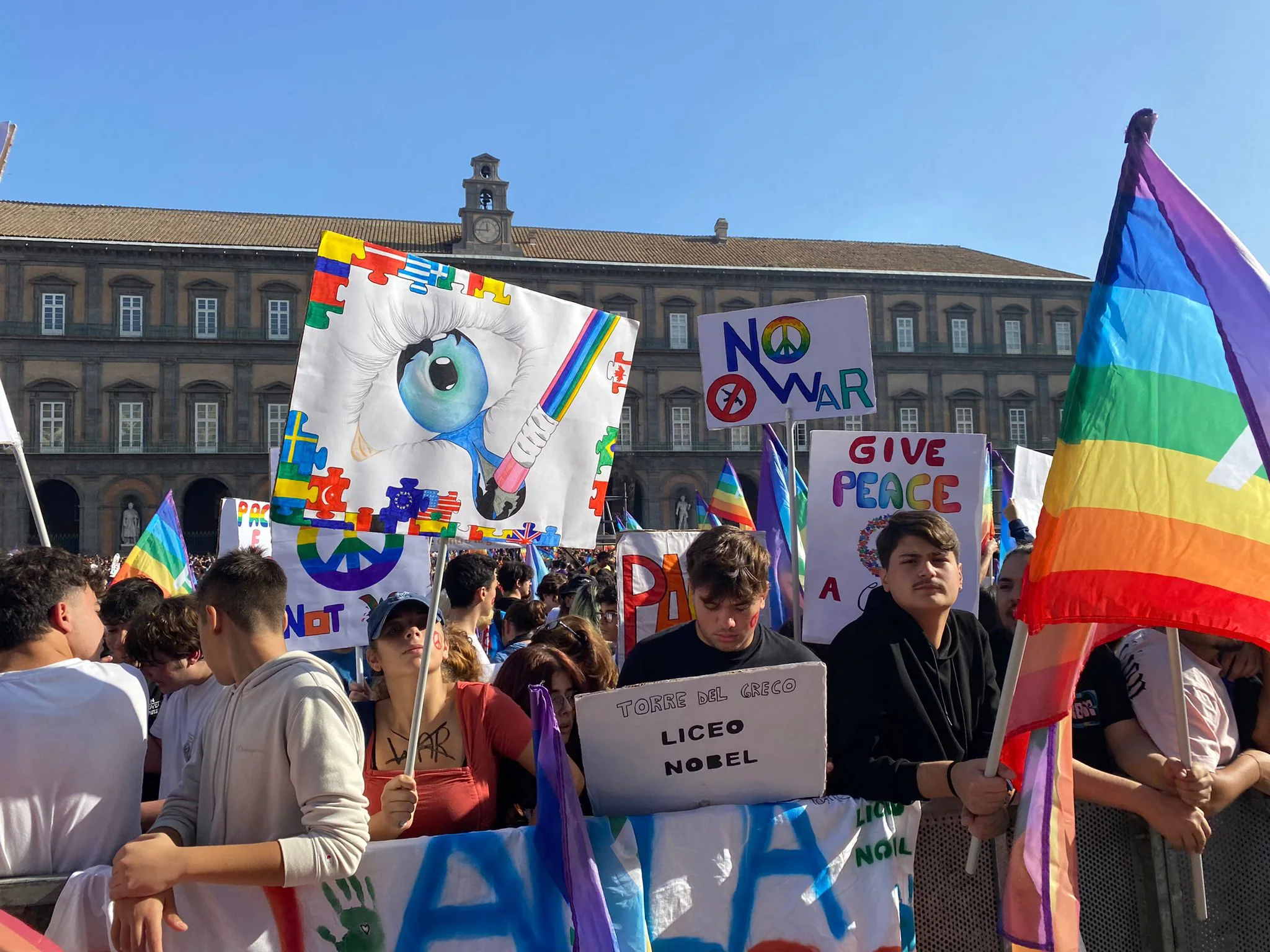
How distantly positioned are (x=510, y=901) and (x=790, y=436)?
3.20m

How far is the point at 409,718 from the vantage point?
108 inches

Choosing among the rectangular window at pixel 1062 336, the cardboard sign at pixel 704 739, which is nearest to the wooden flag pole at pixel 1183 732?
the cardboard sign at pixel 704 739

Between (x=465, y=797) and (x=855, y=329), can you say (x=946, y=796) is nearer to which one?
(x=465, y=797)

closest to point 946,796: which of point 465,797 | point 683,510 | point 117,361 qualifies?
point 465,797

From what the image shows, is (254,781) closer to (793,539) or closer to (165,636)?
(165,636)

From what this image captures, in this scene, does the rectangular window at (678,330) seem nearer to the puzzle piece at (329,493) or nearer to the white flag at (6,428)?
the white flag at (6,428)

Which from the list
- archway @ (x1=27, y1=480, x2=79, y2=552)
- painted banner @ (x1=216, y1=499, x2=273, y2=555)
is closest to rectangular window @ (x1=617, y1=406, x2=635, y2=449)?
archway @ (x1=27, y1=480, x2=79, y2=552)

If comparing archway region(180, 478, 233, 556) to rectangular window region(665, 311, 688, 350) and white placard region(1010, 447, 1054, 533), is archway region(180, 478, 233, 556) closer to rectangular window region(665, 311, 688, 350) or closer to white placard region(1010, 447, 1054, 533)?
rectangular window region(665, 311, 688, 350)

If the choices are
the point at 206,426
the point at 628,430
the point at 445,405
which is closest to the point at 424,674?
the point at 445,405

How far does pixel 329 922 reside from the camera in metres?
2.13

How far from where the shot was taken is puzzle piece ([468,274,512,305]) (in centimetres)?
297

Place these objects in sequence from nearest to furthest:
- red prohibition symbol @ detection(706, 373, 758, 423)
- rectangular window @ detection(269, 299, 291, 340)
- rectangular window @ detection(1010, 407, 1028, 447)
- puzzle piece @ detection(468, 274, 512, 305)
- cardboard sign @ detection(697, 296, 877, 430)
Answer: puzzle piece @ detection(468, 274, 512, 305) < cardboard sign @ detection(697, 296, 877, 430) < red prohibition symbol @ detection(706, 373, 758, 423) < rectangular window @ detection(269, 299, 291, 340) < rectangular window @ detection(1010, 407, 1028, 447)

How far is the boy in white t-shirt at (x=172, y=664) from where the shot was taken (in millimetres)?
3055

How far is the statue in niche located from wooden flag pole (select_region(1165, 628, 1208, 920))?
38.3m
